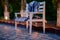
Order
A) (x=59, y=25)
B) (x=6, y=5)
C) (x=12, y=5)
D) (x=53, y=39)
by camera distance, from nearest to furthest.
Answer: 1. (x=53, y=39)
2. (x=59, y=25)
3. (x=6, y=5)
4. (x=12, y=5)

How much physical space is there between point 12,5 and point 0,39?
24.4ft

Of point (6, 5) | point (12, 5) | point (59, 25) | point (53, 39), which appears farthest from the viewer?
point (12, 5)

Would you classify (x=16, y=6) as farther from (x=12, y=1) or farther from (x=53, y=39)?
(x=53, y=39)

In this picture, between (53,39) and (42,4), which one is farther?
(42,4)

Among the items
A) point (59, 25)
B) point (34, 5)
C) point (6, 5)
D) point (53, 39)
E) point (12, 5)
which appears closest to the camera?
point (53, 39)

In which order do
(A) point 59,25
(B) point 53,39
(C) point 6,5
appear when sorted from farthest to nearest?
(C) point 6,5, (A) point 59,25, (B) point 53,39

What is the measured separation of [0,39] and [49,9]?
637 centimetres

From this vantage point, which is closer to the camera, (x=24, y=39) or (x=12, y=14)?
(x=24, y=39)

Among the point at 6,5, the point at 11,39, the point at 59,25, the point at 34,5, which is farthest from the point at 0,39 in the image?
the point at 6,5

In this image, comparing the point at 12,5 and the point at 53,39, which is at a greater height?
the point at 12,5

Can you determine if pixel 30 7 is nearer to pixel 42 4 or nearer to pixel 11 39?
pixel 42 4

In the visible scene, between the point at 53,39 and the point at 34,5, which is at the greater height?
the point at 34,5

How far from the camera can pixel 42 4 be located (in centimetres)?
524

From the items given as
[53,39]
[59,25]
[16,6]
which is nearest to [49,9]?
[16,6]
